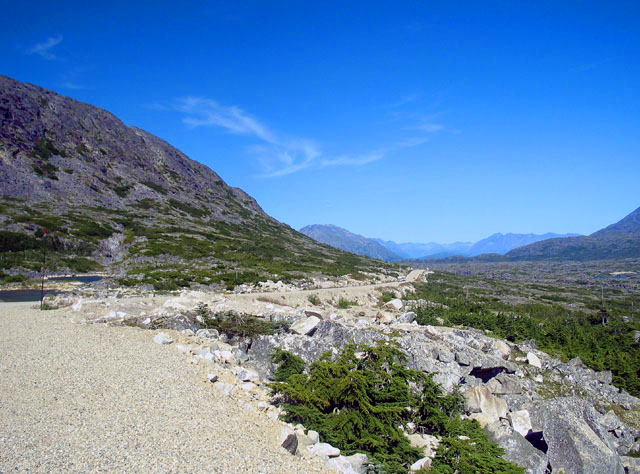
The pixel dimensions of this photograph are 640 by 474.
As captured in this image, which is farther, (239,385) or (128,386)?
(239,385)

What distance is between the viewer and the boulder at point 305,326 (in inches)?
645

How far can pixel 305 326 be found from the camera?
1662cm

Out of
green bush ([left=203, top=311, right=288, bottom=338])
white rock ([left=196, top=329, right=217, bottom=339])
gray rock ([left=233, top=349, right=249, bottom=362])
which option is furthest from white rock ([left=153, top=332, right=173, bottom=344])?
green bush ([left=203, top=311, right=288, bottom=338])

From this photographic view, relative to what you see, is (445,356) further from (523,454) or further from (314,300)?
(314,300)

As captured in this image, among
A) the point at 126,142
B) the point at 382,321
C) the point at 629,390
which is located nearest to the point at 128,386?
the point at 382,321

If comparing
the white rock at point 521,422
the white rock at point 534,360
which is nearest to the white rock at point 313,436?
the white rock at point 521,422

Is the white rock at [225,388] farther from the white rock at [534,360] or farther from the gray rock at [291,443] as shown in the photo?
the white rock at [534,360]

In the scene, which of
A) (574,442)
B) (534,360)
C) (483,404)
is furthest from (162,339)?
(534,360)

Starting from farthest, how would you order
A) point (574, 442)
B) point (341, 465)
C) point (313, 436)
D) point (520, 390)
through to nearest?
point (520, 390) → point (574, 442) → point (313, 436) → point (341, 465)

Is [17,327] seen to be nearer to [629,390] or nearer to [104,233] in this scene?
[629,390]

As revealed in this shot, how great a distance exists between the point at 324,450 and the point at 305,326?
8401mm

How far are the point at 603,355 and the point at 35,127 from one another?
116531mm

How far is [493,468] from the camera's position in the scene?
8.04m

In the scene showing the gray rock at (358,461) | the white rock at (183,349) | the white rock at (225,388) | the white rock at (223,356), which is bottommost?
the gray rock at (358,461)
